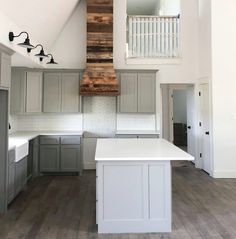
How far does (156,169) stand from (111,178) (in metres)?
0.51

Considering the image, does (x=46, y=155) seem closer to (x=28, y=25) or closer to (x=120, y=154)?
(x=28, y=25)

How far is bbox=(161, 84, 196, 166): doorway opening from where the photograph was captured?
658cm

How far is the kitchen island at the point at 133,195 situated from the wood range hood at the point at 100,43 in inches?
112

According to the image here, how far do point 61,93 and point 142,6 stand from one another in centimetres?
477

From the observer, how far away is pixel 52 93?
5777mm

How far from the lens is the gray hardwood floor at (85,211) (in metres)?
2.93

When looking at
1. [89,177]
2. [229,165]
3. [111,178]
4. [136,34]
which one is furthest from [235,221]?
[136,34]

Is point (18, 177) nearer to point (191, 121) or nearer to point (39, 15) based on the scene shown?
point (39, 15)

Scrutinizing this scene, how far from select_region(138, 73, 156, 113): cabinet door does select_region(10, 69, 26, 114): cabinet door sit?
2.50 metres

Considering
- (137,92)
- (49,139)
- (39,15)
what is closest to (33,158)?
(49,139)

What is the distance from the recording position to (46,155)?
548cm

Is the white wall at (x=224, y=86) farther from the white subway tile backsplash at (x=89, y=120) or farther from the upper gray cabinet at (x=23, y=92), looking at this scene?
the upper gray cabinet at (x=23, y=92)

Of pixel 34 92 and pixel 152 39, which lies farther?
pixel 152 39

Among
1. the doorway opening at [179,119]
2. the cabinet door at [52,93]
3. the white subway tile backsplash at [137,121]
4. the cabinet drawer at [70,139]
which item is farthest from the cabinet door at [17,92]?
the doorway opening at [179,119]
